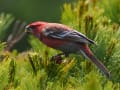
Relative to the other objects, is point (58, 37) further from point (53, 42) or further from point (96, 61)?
point (96, 61)

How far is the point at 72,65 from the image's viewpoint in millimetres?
2848

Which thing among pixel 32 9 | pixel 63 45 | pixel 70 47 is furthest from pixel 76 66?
pixel 32 9

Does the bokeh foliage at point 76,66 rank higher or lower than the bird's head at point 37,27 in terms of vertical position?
higher

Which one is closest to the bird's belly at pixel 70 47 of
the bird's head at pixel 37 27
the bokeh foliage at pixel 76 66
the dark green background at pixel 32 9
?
the bokeh foliage at pixel 76 66

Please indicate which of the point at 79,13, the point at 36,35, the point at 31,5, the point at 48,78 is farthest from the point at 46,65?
the point at 31,5

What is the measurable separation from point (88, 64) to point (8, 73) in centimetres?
50

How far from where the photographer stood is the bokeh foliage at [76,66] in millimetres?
2550

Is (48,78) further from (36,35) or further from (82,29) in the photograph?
(36,35)

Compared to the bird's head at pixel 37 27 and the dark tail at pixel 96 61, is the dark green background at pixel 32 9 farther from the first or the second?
the dark tail at pixel 96 61

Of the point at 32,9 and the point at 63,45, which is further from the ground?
the point at 63,45

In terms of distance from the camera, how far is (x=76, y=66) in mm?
3033

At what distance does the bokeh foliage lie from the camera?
2.55 m

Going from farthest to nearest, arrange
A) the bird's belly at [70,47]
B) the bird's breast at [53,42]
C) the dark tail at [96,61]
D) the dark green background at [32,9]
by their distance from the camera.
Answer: the dark green background at [32,9] < the bird's breast at [53,42] < the bird's belly at [70,47] < the dark tail at [96,61]

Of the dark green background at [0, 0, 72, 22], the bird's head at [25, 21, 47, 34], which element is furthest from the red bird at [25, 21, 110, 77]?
the dark green background at [0, 0, 72, 22]
